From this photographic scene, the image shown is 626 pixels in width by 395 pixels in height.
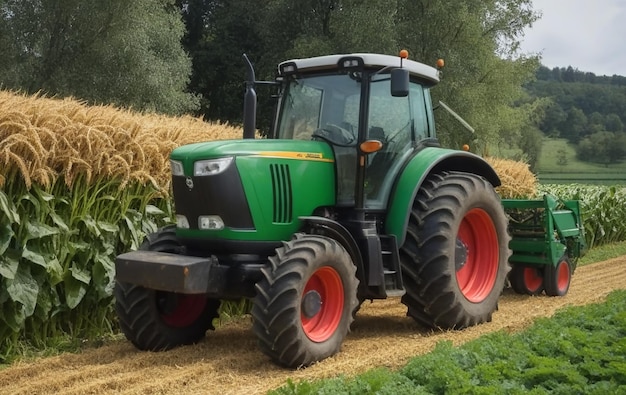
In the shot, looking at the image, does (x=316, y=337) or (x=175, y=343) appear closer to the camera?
(x=316, y=337)

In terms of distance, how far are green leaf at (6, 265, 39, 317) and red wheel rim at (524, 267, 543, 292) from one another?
6.04m

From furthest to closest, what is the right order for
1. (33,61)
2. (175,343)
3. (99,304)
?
(33,61) → (99,304) → (175,343)

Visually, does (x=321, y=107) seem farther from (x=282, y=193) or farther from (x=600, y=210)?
(x=600, y=210)

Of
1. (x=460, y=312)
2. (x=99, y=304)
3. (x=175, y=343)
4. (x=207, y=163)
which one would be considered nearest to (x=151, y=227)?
(x=99, y=304)

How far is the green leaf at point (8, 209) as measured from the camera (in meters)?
5.60

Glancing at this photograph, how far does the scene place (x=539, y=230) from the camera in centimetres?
876

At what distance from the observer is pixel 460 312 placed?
6.34m

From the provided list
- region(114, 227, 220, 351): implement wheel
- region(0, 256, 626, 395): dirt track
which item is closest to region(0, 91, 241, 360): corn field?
region(0, 256, 626, 395): dirt track

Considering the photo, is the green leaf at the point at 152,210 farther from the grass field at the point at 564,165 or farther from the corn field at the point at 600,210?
the grass field at the point at 564,165

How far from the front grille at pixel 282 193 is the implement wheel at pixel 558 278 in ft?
14.6

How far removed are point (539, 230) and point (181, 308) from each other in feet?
16.1

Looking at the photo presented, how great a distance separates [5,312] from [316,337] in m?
2.66

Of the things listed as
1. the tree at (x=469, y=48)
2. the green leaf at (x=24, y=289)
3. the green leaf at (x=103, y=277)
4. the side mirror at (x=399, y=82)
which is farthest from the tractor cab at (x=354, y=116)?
the tree at (x=469, y=48)

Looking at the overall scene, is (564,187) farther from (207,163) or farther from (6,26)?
(6,26)
